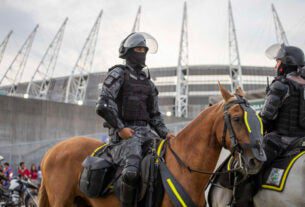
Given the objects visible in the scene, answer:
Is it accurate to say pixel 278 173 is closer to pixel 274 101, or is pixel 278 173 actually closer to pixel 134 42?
pixel 274 101

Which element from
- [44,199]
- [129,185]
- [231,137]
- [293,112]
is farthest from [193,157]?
[44,199]

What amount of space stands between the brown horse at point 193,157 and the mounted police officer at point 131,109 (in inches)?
16.5

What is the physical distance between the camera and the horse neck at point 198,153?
4000 millimetres

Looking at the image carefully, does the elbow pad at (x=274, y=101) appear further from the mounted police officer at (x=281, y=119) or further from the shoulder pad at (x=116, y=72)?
the shoulder pad at (x=116, y=72)

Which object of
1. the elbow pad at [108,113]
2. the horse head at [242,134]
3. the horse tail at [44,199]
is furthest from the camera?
the horse tail at [44,199]

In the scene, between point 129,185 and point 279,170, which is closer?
point 129,185

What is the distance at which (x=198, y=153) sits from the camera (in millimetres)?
4090

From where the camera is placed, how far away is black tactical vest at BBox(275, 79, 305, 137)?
4953 millimetres

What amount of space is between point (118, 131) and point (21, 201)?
384 inches

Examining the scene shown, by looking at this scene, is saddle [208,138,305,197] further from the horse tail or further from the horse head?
the horse tail

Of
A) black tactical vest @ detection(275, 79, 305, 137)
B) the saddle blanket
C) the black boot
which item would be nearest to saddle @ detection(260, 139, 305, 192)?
the saddle blanket

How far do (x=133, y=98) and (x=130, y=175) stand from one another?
1.09 metres

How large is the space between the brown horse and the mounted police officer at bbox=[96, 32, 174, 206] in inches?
16.5

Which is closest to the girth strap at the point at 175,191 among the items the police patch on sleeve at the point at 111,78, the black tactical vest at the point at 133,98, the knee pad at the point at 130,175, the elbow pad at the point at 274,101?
the knee pad at the point at 130,175
